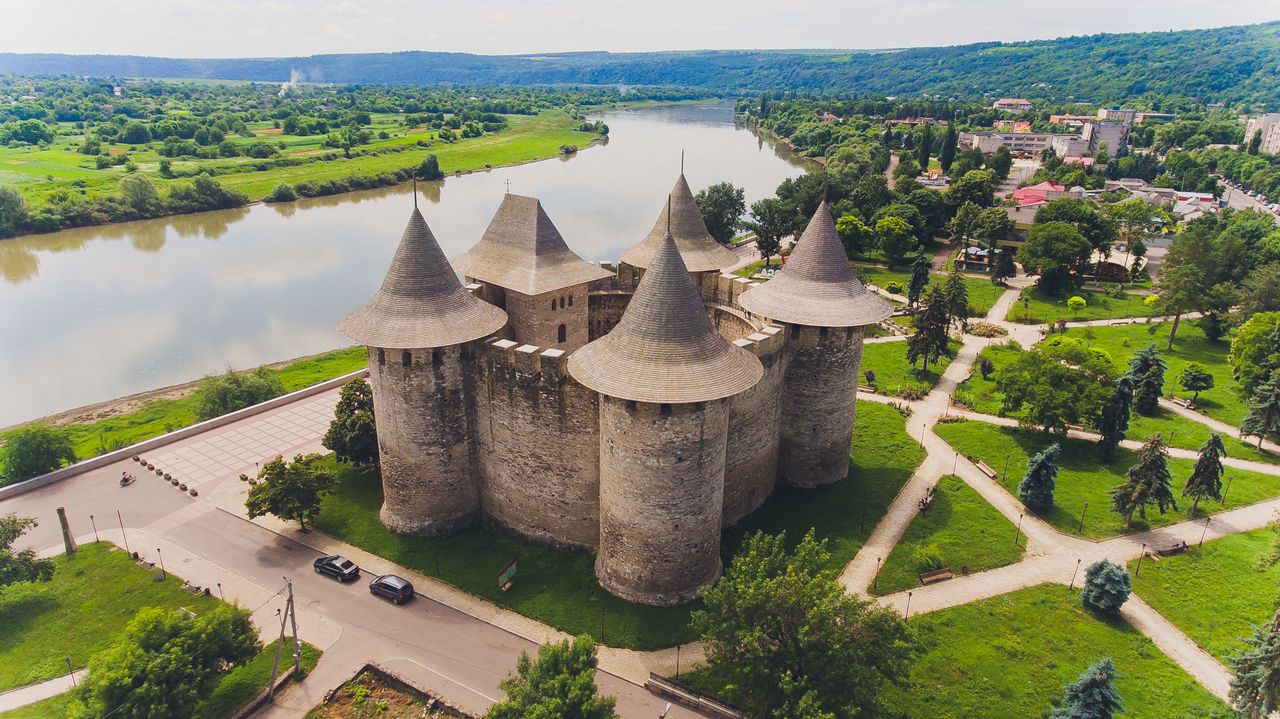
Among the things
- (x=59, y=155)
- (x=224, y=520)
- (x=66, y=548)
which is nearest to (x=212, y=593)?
(x=224, y=520)

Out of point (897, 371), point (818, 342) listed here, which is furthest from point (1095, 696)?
point (897, 371)

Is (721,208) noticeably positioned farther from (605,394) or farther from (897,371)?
(605,394)

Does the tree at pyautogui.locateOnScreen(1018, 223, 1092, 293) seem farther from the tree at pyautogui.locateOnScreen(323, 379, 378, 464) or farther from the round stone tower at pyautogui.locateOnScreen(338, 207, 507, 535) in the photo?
the tree at pyautogui.locateOnScreen(323, 379, 378, 464)

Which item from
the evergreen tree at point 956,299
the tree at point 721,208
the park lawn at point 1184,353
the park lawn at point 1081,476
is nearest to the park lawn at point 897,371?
the evergreen tree at point 956,299

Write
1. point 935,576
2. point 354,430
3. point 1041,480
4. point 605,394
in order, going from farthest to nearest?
point 354,430 → point 1041,480 → point 935,576 → point 605,394

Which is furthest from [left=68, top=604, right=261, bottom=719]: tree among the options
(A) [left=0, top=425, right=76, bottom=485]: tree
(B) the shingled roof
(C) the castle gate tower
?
(A) [left=0, top=425, right=76, bottom=485]: tree

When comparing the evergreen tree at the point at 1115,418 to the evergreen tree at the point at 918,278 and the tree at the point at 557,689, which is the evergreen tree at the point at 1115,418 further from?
the tree at the point at 557,689
